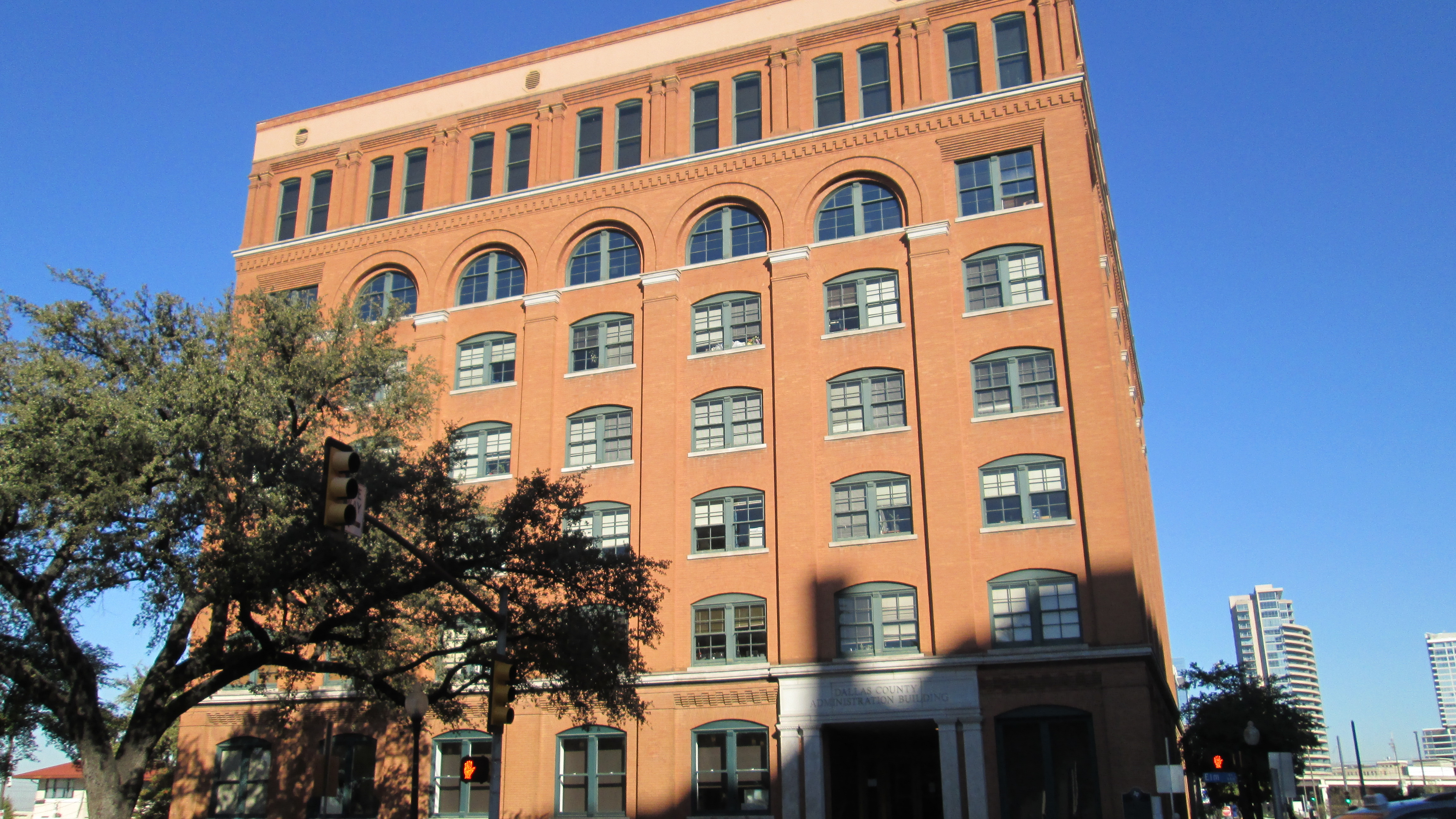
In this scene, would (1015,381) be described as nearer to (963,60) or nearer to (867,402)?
(867,402)

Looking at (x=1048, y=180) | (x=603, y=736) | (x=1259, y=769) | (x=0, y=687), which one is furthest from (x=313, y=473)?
(x=1259, y=769)

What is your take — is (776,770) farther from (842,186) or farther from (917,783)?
(842,186)

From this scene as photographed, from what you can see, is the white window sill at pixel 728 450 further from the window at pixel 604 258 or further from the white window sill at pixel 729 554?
the window at pixel 604 258

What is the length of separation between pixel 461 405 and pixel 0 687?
16.7 metres

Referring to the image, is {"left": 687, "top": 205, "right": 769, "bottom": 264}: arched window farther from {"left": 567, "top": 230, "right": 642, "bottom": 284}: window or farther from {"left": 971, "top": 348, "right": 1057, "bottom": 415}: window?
{"left": 971, "top": 348, "right": 1057, "bottom": 415}: window

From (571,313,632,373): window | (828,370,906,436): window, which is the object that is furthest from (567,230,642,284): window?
(828,370,906,436): window

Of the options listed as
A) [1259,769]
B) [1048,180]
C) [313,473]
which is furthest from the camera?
[1259,769]

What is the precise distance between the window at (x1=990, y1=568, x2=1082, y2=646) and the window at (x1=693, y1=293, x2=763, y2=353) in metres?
11.2

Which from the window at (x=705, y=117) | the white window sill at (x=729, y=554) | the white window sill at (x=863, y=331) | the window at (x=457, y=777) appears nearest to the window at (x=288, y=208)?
the window at (x=705, y=117)

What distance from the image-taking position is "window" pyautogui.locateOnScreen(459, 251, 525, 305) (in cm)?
4122

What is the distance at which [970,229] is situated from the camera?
35.3 meters

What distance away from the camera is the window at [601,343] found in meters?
38.5

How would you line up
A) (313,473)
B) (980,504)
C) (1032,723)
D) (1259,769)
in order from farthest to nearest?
1. (1259,769)
2. (980,504)
3. (1032,723)
4. (313,473)

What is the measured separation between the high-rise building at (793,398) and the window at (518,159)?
147mm
